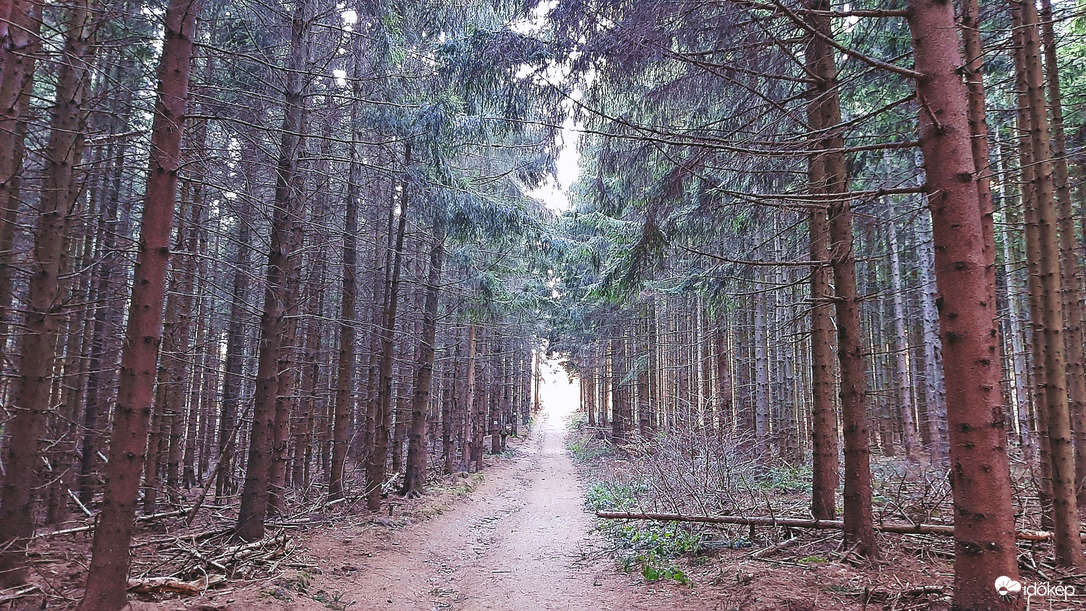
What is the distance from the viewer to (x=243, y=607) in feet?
17.9

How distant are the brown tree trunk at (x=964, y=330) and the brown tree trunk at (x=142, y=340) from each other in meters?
6.00

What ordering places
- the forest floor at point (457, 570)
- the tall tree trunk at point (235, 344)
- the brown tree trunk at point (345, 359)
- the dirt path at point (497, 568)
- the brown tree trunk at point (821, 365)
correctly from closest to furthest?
1. the forest floor at point (457, 570)
2. the brown tree trunk at point (821, 365)
3. the dirt path at point (497, 568)
4. the tall tree trunk at point (235, 344)
5. the brown tree trunk at point (345, 359)

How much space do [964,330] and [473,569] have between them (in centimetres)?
770

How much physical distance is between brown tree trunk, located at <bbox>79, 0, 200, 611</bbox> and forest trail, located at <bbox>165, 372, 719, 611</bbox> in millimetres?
1295

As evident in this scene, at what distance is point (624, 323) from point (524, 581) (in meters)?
17.0

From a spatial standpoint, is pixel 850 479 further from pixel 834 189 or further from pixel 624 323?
pixel 624 323

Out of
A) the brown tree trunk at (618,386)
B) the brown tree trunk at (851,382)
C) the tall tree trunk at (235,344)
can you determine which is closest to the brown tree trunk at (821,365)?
the brown tree trunk at (851,382)

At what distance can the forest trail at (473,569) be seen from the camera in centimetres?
642

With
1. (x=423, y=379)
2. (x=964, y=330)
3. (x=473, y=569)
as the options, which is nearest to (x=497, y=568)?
(x=473, y=569)

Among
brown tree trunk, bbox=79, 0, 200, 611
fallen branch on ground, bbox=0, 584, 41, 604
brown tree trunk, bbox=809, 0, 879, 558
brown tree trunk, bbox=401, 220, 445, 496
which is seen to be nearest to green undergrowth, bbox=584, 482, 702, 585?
brown tree trunk, bbox=809, 0, 879, 558

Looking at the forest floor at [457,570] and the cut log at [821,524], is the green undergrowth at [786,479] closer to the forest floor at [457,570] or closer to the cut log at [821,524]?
the cut log at [821,524]

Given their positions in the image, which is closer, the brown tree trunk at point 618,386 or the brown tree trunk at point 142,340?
the brown tree trunk at point 142,340

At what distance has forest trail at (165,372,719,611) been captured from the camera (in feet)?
21.1

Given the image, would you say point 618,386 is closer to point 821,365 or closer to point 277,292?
point 821,365
